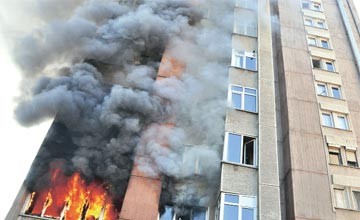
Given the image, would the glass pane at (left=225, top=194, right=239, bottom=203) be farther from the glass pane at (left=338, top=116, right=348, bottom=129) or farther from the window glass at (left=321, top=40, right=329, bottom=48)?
the window glass at (left=321, top=40, right=329, bottom=48)

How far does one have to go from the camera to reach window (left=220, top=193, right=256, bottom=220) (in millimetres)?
10820

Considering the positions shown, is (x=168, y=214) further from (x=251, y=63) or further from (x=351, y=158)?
(x=351, y=158)

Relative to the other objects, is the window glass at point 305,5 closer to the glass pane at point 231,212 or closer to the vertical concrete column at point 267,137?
the vertical concrete column at point 267,137

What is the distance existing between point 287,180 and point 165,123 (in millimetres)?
5335

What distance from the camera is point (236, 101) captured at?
45.9ft

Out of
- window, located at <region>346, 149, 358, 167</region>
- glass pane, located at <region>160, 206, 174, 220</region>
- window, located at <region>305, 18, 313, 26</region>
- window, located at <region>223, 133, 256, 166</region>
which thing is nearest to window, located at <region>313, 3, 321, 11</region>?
window, located at <region>305, 18, 313, 26</region>

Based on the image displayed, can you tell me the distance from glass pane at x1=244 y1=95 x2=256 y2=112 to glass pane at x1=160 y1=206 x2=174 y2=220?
203 inches

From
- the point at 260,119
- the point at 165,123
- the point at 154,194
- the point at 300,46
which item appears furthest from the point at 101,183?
the point at 300,46

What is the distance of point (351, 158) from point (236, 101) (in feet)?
18.2

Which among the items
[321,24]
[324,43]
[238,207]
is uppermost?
[321,24]

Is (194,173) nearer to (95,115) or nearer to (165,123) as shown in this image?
(165,123)

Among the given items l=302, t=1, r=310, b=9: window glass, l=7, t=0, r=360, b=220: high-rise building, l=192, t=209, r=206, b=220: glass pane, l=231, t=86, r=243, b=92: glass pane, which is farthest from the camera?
l=302, t=1, r=310, b=9: window glass

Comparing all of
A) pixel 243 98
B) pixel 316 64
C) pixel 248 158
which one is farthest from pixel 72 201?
pixel 316 64

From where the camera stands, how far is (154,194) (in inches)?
463
